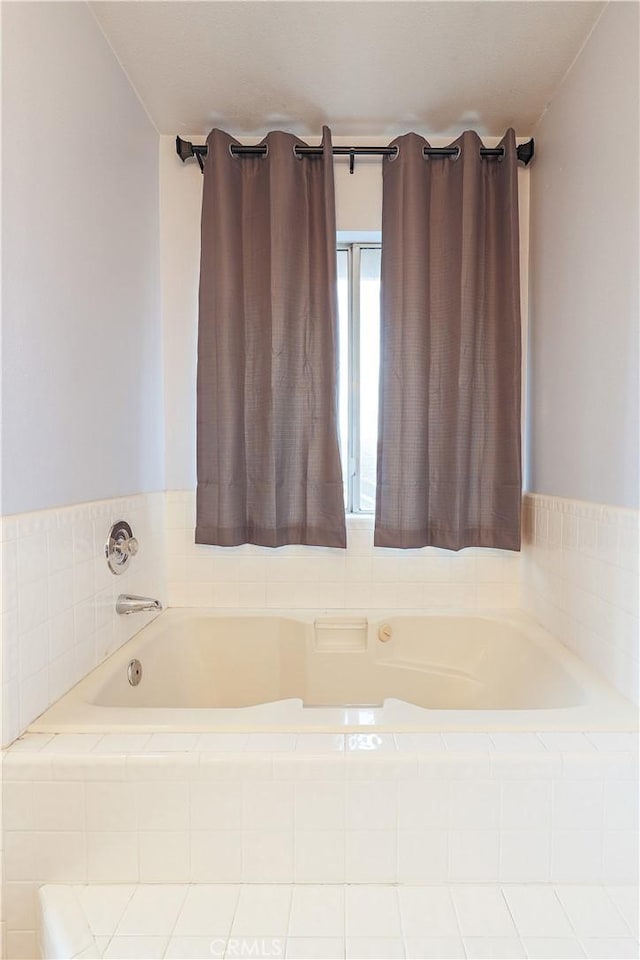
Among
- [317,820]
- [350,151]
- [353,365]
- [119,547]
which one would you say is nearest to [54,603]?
[119,547]

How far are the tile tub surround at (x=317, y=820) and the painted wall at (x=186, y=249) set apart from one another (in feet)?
4.17

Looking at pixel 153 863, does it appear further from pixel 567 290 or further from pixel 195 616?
pixel 567 290

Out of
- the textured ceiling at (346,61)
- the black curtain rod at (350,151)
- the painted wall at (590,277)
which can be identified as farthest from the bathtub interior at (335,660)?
the textured ceiling at (346,61)

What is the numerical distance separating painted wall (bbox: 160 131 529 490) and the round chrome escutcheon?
2.47ft

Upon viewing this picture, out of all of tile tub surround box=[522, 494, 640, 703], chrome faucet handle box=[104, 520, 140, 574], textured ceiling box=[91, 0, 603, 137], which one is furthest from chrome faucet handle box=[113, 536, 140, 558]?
textured ceiling box=[91, 0, 603, 137]

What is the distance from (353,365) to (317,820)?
1691 mm

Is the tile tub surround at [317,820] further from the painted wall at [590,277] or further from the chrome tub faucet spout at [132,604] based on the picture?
the painted wall at [590,277]

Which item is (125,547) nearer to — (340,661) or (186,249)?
(340,661)

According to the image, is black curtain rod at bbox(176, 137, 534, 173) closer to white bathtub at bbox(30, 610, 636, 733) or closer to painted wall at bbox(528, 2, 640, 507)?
painted wall at bbox(528, 2, 640, 507)

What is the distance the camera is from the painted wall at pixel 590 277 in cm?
136

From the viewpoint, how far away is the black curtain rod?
197 centimetres

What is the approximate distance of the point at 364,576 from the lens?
2.12 m

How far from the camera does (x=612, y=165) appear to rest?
1.44m

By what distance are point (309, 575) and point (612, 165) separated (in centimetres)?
168
